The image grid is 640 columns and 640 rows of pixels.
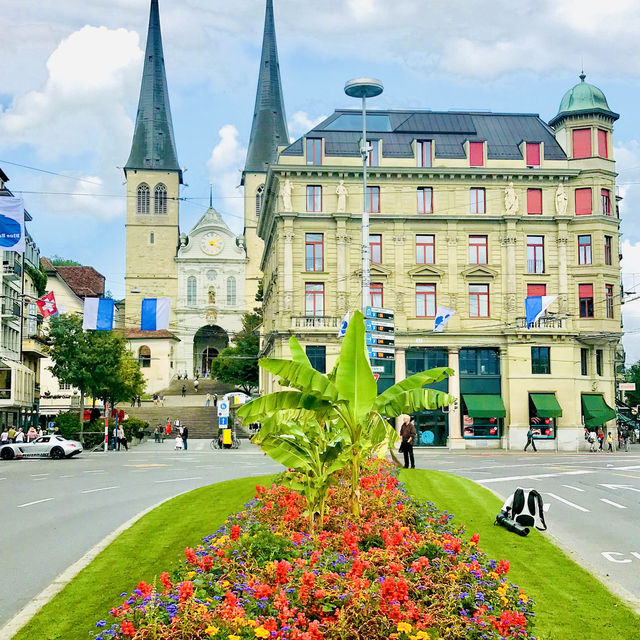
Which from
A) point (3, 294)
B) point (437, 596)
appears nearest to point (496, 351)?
point (3, 294)

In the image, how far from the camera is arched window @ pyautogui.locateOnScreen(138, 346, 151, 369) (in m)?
111

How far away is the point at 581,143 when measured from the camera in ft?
198

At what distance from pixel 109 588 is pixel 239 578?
9.93 ft

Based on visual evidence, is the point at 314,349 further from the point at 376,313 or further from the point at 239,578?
the point at 239,578

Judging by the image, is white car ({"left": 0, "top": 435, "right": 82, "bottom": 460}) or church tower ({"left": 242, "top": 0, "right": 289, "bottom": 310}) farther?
church tower ({"left": 242, "top": 0, "right": 289, "bottom": 310})

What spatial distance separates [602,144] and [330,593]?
185 feet

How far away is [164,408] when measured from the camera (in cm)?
8181

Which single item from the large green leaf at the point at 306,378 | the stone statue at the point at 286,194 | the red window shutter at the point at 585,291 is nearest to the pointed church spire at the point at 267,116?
the stone statue at the point at 286,194

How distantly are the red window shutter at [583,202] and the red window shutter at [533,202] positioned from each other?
106 inches

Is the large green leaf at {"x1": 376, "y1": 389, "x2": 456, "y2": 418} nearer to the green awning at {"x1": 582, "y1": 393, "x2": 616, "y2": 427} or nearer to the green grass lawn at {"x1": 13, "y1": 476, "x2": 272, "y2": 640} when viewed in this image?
the green grass lawn at {"x1": 13, "y1": 476, "x2": 272, "y2": 640}

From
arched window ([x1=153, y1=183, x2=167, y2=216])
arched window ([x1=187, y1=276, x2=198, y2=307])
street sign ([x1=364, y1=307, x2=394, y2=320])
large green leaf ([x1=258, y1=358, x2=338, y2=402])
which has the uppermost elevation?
arched window ([x1=153, y1=183, x2=167, y2=216])

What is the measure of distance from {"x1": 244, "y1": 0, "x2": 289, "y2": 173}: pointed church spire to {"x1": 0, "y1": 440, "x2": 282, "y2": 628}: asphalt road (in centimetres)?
8651

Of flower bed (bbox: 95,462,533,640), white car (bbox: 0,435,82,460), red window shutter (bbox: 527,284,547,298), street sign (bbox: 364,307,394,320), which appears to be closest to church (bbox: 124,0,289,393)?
red window shutter (bbox: 527,284,547,298)

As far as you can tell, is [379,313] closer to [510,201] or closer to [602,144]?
[510,201]
